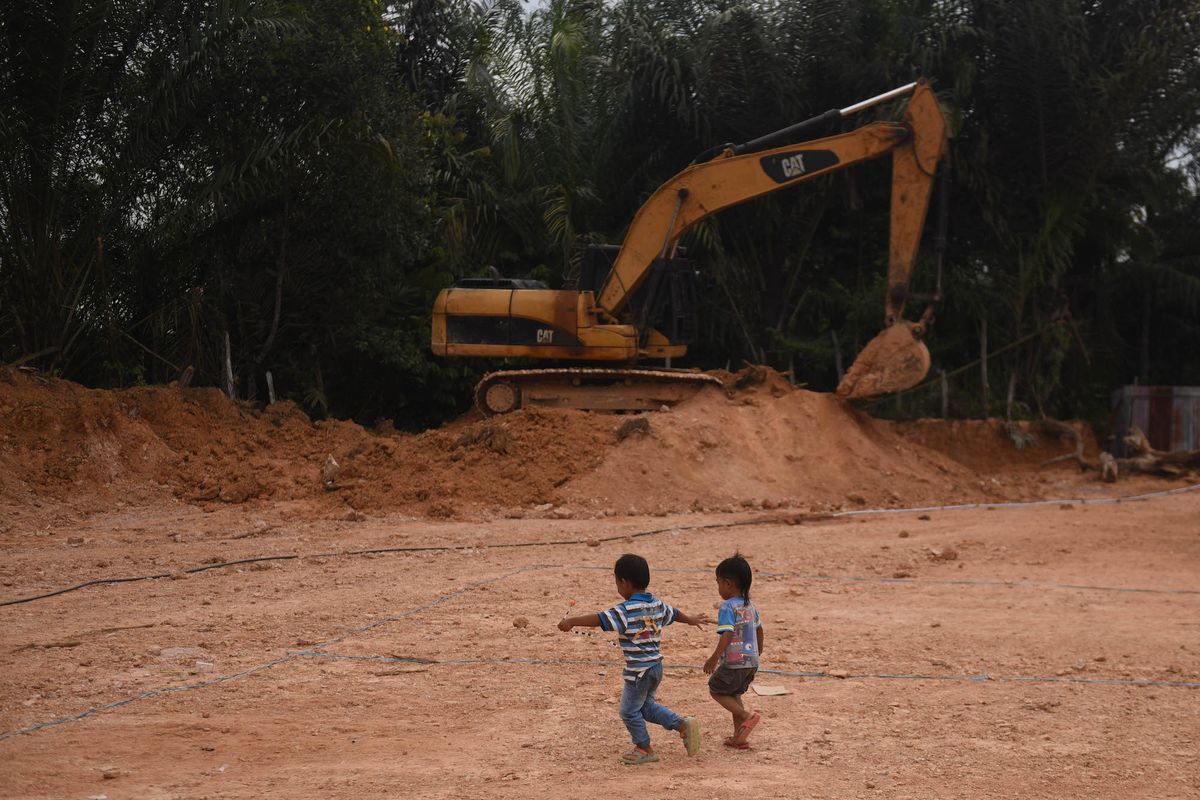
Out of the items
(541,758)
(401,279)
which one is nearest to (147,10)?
(401,279)

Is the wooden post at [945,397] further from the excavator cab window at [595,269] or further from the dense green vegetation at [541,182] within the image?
the excavator cab window at [595,269]

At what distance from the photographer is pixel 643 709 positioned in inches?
224

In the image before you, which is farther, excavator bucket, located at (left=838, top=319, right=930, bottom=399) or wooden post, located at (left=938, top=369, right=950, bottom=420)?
wooden post, located at (left=938, top=369, right=950, bottom=420)

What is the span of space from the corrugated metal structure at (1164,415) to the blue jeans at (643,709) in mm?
18085

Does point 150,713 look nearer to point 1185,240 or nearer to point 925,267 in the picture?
point 925,267

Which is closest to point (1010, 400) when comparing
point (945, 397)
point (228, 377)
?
point (945, 397)

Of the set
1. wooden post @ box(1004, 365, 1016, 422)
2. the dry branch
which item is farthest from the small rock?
wooden post @ box(1004, 365, 1016, 422)

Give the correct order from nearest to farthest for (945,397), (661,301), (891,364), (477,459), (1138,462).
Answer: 1. (477,459)
2. (891,364)
3. (1138,462)
4. (661,301)
5. (945,397)

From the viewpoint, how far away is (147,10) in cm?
1680

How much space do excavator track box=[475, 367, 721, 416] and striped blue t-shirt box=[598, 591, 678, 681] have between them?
12.0 meters

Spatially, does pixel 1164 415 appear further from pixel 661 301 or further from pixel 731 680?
pixel 731 680

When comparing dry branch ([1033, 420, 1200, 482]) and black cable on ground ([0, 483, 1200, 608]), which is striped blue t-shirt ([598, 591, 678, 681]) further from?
dry branch ([1033, 420, 1200, 482])

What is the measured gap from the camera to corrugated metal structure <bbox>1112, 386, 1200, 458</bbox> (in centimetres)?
2184

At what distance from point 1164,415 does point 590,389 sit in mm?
10512
